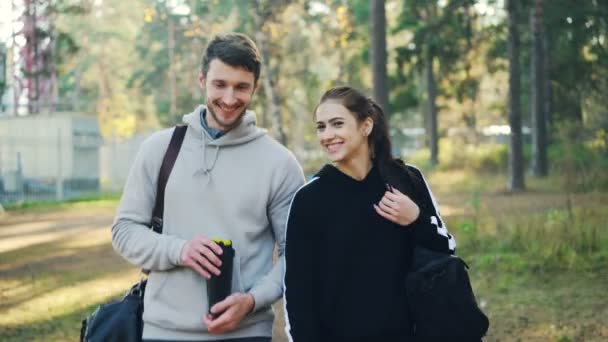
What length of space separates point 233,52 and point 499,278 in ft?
25.9

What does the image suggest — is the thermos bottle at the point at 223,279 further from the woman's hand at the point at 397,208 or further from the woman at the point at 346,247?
the woman's hand at the point at 397,208

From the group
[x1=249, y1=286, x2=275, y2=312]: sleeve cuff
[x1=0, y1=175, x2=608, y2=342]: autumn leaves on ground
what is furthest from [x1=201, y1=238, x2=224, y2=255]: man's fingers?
[x1=0, y1=175, x2=608, y2=342]: autumn leaves on ground

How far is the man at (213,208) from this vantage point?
3.45m

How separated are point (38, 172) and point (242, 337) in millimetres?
28771

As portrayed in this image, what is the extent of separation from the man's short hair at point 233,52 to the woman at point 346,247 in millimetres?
342

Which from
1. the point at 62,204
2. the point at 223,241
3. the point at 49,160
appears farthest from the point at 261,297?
the point at 49,160

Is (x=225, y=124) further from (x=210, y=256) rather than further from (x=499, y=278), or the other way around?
(x=499, y=278)

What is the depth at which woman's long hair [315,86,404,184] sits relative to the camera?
3656mm

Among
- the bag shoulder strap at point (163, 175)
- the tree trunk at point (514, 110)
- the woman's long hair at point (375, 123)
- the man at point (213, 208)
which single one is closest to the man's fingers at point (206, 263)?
the man at point (213, 208)

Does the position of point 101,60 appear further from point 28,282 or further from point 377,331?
point 377,331

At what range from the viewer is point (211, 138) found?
142 inches

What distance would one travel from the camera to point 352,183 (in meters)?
3.66

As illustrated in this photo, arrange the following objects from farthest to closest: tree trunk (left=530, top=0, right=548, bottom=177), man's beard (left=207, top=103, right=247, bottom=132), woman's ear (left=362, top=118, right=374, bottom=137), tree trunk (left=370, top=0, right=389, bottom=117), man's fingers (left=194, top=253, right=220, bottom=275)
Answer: tree trunk (left=530, top=0, right=548, bottom=177), tree trunk (left=370, top=0, right=389, bottom=117), woman's ear (left=362, top=118, right=374, bottom=137), man's beard (left=207, top=103, right=247, bottom=132), man's fingers (left=194, top=253, right=220, bottom=275)

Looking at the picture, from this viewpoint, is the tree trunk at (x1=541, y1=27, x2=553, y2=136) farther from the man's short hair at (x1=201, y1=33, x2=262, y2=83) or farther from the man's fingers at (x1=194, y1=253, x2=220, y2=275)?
the man's fingers at (x1=194, y1=253, x2=220, y2=275)
